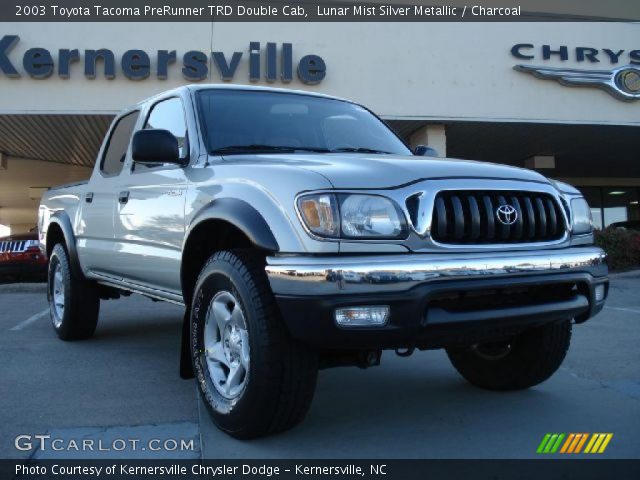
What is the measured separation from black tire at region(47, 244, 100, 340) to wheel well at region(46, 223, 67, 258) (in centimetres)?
22

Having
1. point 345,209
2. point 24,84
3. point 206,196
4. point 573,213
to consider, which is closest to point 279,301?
point 345,209

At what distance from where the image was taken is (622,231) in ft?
41.7

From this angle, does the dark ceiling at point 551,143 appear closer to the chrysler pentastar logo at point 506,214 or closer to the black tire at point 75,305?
the black tire at point 75,305

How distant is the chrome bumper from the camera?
240cm

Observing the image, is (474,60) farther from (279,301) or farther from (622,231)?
(279,301)

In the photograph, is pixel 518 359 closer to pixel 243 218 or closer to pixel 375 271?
pixel 375 271

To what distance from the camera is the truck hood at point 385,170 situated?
8.57 ft

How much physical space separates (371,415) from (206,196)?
1.49 m

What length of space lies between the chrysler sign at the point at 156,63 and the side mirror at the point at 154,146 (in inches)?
357

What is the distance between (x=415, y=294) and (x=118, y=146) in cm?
346

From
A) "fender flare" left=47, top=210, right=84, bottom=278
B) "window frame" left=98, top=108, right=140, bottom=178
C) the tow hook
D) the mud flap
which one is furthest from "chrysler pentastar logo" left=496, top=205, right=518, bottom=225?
"fender flare" left=47, top=210, right=84, bottom=278

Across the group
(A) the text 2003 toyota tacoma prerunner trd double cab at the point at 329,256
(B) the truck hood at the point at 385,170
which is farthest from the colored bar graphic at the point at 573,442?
(B) the truck hood at the point at 385,170

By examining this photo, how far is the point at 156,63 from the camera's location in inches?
487

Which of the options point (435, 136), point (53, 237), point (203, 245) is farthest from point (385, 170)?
point (435, 136)
